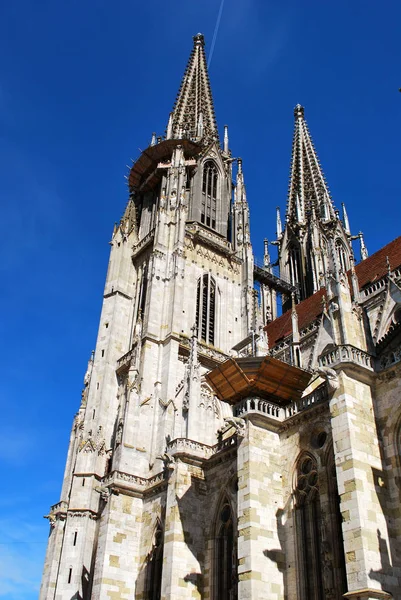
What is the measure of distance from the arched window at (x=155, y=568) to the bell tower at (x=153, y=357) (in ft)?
0.20

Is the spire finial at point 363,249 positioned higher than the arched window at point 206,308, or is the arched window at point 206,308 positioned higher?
the spire finial at point 363,249

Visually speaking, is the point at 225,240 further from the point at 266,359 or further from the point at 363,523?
the point at 363,523

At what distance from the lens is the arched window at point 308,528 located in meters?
13.4

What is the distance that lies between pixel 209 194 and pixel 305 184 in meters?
12.3

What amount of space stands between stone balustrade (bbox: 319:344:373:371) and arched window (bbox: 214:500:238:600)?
606 cm

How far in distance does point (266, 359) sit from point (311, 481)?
319 cm

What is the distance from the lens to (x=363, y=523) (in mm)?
11516

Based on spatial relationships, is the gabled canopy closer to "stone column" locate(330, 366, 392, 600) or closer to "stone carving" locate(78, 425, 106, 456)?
"stone column" locate(330, 366, 392, 600)

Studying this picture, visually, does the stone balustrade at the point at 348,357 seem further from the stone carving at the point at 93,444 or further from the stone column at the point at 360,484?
the stone carving at the point at 93,444

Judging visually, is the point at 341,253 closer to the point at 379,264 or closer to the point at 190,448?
the point at 379,264

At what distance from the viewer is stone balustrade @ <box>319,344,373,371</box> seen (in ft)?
45.2

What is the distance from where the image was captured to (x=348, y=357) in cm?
1383

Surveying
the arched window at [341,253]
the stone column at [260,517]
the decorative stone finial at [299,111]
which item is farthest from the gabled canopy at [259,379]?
the decorative stone finial at [299,111]

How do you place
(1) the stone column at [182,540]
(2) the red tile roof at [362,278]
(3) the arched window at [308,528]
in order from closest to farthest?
(3) the arched window at [308,528] < (1) the stone column at [182,540] < (2) the red tile roof at [362,278]
